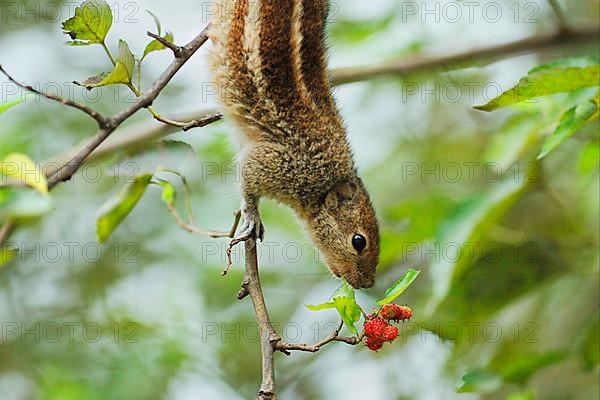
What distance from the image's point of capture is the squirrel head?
2.82m

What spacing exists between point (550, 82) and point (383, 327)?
76cm

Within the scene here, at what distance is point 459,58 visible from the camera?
3234mm

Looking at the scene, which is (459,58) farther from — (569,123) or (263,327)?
(263,327)

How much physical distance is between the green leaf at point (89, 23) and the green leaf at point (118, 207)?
0.51 m

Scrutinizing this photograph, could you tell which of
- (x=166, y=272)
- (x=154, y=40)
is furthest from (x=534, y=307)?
(x=154, y=40)

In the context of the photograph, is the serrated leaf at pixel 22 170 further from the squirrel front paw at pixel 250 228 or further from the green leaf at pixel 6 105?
the squirrel front paw at pixel 250 228

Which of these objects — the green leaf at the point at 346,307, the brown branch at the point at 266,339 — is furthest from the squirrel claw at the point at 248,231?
the green leaf at the point at 346,307

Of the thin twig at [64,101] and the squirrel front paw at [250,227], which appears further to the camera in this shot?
the squirrel front paw at [250,227]

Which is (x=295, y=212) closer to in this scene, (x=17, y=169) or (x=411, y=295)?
(x=411, y=295)

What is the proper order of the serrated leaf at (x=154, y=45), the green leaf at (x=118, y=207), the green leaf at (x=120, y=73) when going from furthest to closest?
the green leaf at (x=118, y=207), the serrated leaf at (x=154, y=45), the green leaf at (x=120, y=73)

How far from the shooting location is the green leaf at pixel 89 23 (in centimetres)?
179

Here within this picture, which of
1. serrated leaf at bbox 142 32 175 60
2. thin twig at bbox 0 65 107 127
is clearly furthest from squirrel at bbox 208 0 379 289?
thin twig at bbox 0 65 107 127

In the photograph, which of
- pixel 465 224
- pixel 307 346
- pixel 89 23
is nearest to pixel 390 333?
pixel 307 346

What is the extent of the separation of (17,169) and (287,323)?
2.65 m
